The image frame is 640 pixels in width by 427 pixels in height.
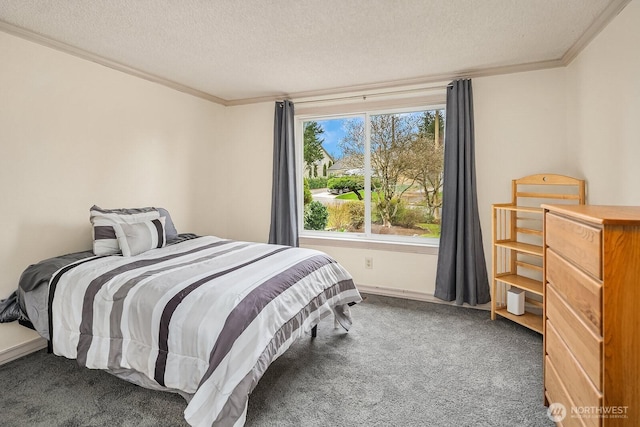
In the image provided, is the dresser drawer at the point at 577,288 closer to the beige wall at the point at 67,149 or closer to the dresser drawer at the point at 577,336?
the dresser drawer at the point at 577,336

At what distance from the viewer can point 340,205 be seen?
413 cm

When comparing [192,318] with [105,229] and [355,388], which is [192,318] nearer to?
[355,388]

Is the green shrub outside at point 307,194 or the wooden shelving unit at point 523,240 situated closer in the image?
the wooden shelving unit at point 523,240

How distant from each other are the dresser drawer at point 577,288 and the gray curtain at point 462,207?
5.02 feet

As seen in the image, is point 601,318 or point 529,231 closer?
point 601,318

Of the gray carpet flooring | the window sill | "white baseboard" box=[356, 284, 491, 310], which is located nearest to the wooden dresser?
the gray carpet flooring

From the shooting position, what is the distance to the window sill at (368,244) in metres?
3.57

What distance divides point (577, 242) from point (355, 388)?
4.76ft

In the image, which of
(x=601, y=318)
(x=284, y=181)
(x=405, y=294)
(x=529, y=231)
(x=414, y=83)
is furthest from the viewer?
(x=284, y=181)

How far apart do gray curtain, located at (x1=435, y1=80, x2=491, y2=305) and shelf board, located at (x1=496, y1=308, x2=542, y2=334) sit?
28 cm

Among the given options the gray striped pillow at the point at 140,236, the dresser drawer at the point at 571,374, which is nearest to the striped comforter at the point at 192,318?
the gray striped pillow at the point at 140,236

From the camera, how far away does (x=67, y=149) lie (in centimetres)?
269

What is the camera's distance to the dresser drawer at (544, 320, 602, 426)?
3.81 ft

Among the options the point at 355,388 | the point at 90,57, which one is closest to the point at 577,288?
the point at 355,388
